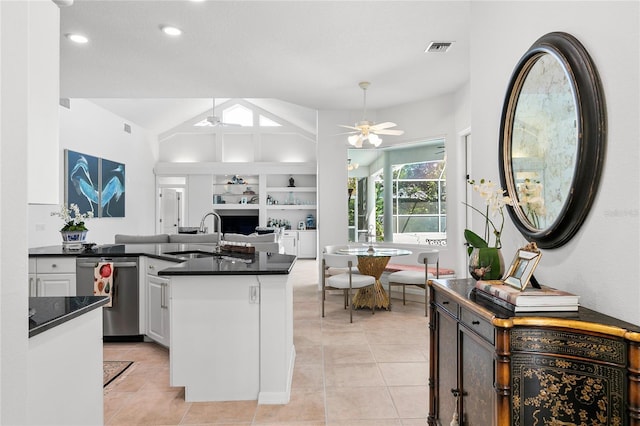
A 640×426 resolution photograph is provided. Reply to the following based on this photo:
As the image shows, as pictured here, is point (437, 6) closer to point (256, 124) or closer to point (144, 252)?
point (144, 252)

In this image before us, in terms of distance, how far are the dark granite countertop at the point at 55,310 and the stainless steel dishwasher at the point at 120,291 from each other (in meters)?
2.11

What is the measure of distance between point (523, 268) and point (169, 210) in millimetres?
10279

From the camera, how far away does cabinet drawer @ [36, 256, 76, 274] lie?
370 centimetres

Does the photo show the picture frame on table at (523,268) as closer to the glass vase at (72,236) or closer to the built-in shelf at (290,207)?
the glass vase at (72,236)

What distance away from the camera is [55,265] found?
3709mm

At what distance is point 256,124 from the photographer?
36.4 ft

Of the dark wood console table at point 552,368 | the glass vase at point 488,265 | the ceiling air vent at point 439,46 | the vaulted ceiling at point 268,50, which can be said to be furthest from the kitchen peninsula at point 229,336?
the ceiling air vent at point 439,46

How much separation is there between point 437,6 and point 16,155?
3.07 m

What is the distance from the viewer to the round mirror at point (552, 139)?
1383mm

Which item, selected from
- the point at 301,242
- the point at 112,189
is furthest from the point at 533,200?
the point at 301,242

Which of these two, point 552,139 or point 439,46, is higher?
point 439,46

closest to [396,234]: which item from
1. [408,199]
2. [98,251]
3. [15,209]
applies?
[408,199]

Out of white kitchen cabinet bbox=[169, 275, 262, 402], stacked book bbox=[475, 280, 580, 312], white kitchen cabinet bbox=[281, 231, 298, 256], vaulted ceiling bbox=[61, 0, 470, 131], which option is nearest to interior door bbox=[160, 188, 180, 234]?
white kitchen cabinet bbox=[281, 231, 298, 256]

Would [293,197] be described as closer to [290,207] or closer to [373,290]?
[290,207]
